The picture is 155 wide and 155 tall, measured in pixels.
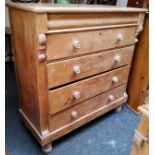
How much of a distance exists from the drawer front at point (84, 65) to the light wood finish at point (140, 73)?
14 centimetres

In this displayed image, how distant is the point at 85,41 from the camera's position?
1.13 m

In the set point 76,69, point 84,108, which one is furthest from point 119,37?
point 84,108

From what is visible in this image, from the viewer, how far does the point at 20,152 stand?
4.17ft

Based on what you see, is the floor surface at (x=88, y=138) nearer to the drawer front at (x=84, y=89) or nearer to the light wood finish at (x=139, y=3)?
the drawer front at (x=84, y=89)

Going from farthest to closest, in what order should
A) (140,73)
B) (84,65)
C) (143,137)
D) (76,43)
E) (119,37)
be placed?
(140,73)
(119,37)
(84,65)
(76,43)
(143,137)

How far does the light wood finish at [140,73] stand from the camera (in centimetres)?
155

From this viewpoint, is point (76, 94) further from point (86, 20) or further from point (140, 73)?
point (140, 73)

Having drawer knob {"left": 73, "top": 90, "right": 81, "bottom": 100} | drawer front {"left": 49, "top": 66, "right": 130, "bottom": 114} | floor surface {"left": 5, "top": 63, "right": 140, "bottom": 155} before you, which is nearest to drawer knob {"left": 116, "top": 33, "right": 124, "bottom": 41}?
drawer front {"left": 49, "top": 66, "right": 130, "bottom": 114}

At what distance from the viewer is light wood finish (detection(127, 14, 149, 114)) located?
5.09 ft

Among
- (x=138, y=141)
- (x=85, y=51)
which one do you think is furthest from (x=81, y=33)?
(x=138, y=141)

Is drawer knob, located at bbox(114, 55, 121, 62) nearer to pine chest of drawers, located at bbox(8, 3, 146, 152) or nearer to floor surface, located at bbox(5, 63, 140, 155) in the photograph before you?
pine chest of drawers, located at bbox(8, 3, 146, 152)

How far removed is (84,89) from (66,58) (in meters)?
0.32

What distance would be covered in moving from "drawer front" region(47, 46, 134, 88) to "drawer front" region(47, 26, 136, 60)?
1.9 inches

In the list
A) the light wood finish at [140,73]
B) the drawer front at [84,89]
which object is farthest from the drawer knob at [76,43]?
the light wood finish at [140,73]
